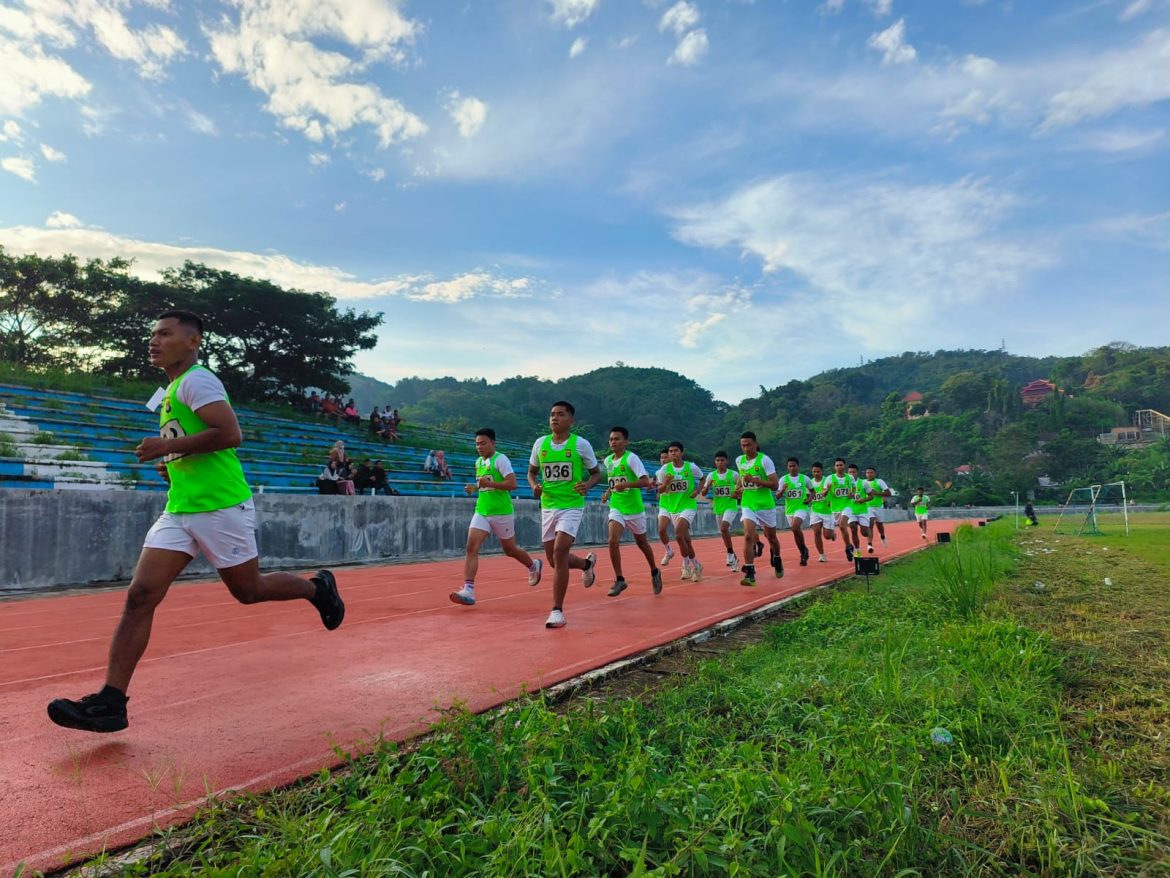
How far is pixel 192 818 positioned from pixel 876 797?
7.49 feet

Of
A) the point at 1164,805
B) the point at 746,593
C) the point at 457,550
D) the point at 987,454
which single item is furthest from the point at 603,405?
the point at 1164,805

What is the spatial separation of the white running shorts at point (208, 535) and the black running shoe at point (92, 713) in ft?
2.33

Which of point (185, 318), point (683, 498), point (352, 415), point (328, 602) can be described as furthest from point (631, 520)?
point (352, 415)

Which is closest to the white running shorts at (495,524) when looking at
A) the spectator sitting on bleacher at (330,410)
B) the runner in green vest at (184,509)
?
the runner in green vest at (184,509)

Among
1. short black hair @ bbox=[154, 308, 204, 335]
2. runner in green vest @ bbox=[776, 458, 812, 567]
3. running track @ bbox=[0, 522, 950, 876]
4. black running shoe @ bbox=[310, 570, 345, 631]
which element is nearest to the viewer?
running track @ bbox=[0, 522, 950, 876]

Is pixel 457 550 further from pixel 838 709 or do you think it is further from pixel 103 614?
pixel 838 709

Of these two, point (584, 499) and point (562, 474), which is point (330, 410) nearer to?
point (584, 499)

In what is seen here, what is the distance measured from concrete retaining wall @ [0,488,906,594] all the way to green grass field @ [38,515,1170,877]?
30.8ft

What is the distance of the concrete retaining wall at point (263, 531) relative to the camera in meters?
9.30

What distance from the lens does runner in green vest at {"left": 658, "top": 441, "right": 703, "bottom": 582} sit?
9961 millimetres

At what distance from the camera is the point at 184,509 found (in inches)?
134

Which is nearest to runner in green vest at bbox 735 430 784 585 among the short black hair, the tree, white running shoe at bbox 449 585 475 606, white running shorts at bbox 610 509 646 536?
white running shorts at bbox 610 509 646 536

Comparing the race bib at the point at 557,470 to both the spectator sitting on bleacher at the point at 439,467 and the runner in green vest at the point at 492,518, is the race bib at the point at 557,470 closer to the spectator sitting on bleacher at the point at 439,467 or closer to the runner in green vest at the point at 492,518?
the runner in green vest at the point at 492,518

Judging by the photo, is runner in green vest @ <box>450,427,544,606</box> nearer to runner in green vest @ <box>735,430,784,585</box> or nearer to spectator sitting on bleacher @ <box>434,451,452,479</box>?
runner in green vest @ <box>735,430,784,585</box>
